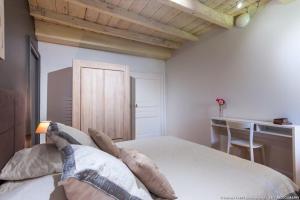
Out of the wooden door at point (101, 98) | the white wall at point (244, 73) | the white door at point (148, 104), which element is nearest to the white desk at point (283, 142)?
the white wall at point (244, 73)

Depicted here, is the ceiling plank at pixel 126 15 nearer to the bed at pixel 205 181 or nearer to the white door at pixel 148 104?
the white door at pixel 148 104

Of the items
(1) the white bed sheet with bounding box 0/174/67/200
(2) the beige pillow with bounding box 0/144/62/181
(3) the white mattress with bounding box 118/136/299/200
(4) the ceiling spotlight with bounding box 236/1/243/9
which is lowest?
(3) the white mattress with bounding box 118/136/299/200

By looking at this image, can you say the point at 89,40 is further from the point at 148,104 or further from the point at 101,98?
the point at 148,104

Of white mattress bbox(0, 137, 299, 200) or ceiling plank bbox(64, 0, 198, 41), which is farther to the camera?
ceiling plank bbox(64, 0, 198, 41)

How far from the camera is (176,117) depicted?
446 centimetres

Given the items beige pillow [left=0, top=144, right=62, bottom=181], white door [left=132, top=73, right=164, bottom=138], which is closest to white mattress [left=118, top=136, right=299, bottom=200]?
beige pillow [left=0, top=144, right=62, bottom=181]

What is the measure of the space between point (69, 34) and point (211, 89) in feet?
9.68

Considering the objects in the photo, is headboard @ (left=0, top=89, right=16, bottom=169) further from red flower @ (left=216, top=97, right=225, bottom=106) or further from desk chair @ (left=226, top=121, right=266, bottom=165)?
red flower @ (left=216, top=97, right=225, bottom=106)

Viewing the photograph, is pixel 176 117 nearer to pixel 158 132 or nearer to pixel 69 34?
pixel 158 132

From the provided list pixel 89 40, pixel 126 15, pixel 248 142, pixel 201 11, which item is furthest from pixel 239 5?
pixel 89 40

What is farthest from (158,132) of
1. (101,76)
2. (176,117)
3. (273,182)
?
(273,182)

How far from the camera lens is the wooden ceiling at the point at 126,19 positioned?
250cm

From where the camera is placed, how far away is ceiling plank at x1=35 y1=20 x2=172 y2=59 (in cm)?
304

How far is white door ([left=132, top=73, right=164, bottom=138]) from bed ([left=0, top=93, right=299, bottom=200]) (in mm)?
2714
